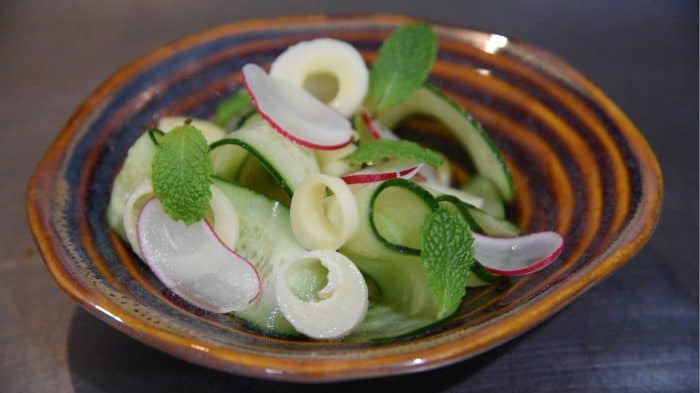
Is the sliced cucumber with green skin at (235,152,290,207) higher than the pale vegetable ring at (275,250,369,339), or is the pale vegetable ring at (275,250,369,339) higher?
the sliced cucumber with green skin at (235,152,290,207)

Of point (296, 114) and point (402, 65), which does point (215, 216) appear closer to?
point (296, 114)

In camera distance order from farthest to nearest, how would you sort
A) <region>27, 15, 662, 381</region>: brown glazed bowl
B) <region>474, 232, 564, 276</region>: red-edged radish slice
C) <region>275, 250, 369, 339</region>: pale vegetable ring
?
<region>474, 232, 564, 276</region>: red-edged radish slice < <region>275, 250, 369, 339</region>: pale vegetable ring < <region>27, 15, 662, 381</region>: brown glazed bowl

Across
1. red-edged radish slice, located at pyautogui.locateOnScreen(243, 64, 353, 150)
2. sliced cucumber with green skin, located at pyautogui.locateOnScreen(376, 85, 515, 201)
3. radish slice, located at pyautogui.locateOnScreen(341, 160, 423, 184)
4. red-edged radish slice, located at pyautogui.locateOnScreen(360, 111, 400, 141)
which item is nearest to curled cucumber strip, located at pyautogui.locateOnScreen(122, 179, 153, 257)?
red-edged radish slice, located at pyautogui.locateOnScreen(243, 64, 353, 150)

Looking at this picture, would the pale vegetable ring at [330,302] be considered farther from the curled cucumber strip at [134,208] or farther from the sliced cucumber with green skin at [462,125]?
the sliced cucumber with green skin at [462,125]

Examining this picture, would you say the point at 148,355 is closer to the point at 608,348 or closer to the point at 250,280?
the point at 250,280

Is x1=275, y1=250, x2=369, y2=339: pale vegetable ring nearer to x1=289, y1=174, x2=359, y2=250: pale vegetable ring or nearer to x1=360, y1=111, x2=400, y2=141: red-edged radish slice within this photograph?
x1=289, y1=174, x2=359, y2=250: pale vegetable ring

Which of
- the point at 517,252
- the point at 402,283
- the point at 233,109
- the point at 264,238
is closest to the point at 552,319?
the point at 517,252
